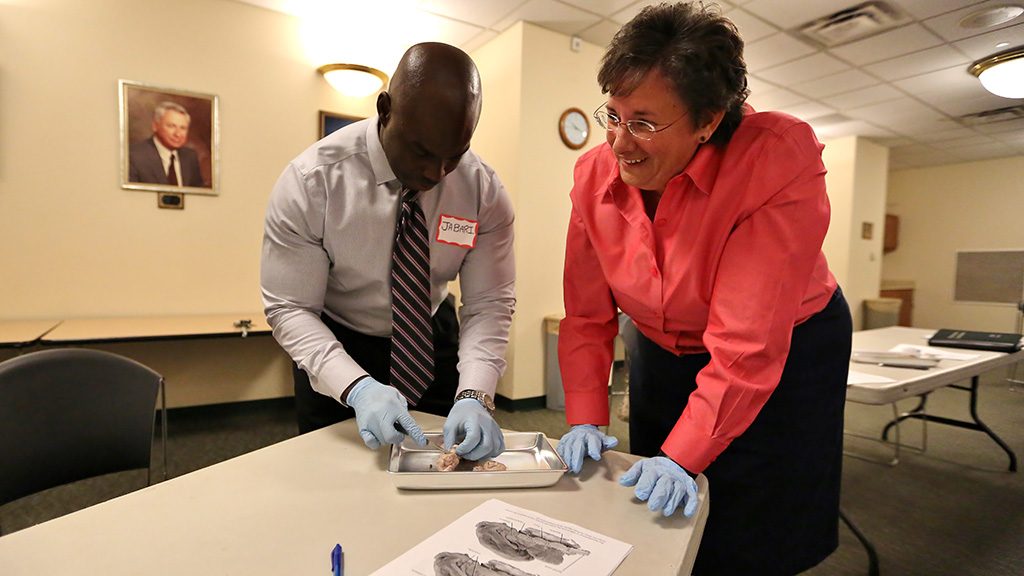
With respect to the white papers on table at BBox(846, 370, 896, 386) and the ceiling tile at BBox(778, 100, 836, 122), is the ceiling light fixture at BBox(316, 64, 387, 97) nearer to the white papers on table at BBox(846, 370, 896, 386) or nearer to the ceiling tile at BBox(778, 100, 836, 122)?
the white papers on table at BBox(846, 370, 896, 386)

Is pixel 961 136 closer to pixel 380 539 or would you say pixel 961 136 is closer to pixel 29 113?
pixel 380 539

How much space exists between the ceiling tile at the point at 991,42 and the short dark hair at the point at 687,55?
12.5 ft

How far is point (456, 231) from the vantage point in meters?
1.25

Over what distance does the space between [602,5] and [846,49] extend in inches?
72.0

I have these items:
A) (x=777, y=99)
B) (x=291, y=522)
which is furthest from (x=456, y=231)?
(x=777, y=99)

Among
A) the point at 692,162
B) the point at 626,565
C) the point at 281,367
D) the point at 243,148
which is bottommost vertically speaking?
the point at 281,367

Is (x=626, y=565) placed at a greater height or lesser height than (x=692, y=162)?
lesser

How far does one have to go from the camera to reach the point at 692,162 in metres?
0.93

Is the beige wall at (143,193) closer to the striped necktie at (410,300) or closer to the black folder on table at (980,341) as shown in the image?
the striped necktie at (410,300)

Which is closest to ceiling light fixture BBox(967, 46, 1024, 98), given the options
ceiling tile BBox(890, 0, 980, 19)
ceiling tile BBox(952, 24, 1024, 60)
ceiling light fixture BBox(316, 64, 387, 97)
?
ceiling tile BBox(952, 24, 1024, 60)

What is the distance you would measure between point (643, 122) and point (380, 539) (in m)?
0.74

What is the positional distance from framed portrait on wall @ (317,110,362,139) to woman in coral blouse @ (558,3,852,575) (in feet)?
9.70

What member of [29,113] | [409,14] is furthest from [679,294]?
[29,113]

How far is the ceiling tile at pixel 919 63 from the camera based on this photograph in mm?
3666
